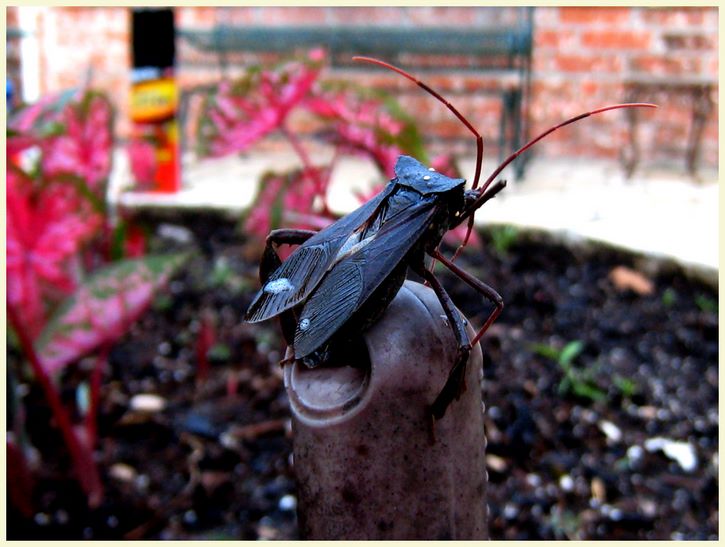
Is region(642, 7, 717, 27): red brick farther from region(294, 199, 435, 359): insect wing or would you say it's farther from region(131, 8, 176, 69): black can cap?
region(294, 199, 435, 359): insect wing

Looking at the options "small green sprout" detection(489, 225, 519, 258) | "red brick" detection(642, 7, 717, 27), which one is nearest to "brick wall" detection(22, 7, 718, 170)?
"red brick" detection(642, 7, 717, 27)

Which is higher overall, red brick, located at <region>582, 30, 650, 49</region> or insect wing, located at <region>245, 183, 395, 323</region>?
red brick, located at <region>582, 30, 650, 49</region>

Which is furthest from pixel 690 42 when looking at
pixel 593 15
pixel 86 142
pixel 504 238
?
pixel 86 142

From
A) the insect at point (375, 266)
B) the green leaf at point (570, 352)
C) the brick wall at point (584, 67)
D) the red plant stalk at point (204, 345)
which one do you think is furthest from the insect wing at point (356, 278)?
the brick wall at point (584, 67)

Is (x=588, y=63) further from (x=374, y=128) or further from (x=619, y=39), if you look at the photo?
(x=374, y=128)

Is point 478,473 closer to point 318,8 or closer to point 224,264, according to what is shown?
point 224,264

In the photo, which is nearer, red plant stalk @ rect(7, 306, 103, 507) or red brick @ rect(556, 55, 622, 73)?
red plant stalk @ rect(7, 306, 103, 507)
